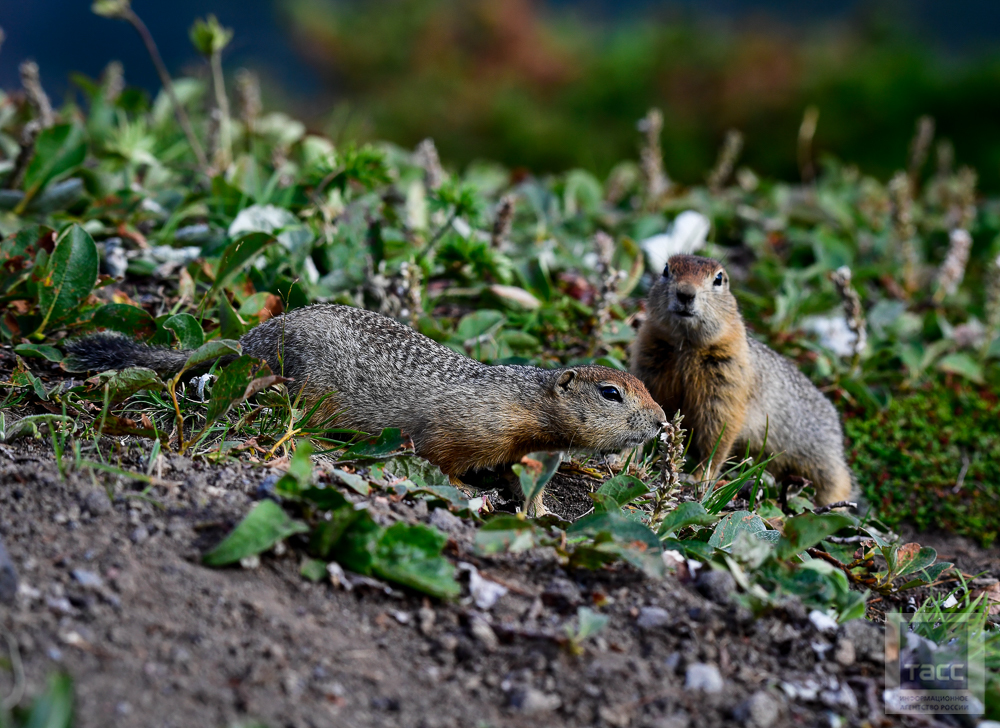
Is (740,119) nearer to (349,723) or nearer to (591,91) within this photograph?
(591,91)

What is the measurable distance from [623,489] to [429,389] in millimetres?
1018

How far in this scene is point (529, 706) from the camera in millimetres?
2818

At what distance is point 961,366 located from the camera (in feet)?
22.1

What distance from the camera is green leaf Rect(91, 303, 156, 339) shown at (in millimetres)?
4812

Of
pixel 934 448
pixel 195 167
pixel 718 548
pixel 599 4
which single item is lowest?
pixel 934 448

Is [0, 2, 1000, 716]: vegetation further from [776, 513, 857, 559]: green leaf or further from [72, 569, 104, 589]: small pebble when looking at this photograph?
[72, 569, 104, 589]: small pebble

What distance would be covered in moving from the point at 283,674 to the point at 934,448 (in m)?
5.15

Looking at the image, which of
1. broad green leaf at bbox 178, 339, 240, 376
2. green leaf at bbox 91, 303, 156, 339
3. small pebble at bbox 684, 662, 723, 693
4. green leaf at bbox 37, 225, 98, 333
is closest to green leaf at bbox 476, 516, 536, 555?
small pebble at bbox 684, 662, 723, 693

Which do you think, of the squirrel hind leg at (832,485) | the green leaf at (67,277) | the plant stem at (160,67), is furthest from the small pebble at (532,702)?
the plant stem at (160,67)

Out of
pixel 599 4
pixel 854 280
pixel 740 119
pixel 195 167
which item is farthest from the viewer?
pixel 599 4

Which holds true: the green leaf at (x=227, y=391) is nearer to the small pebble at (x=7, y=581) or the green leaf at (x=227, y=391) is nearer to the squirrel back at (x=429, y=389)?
the squirrel back at (x=429, y=389)

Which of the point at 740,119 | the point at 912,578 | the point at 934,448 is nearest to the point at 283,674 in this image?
the point at 912,578

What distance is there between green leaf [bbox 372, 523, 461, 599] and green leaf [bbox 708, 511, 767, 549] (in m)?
1.17

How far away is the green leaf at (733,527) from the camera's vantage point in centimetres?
395
